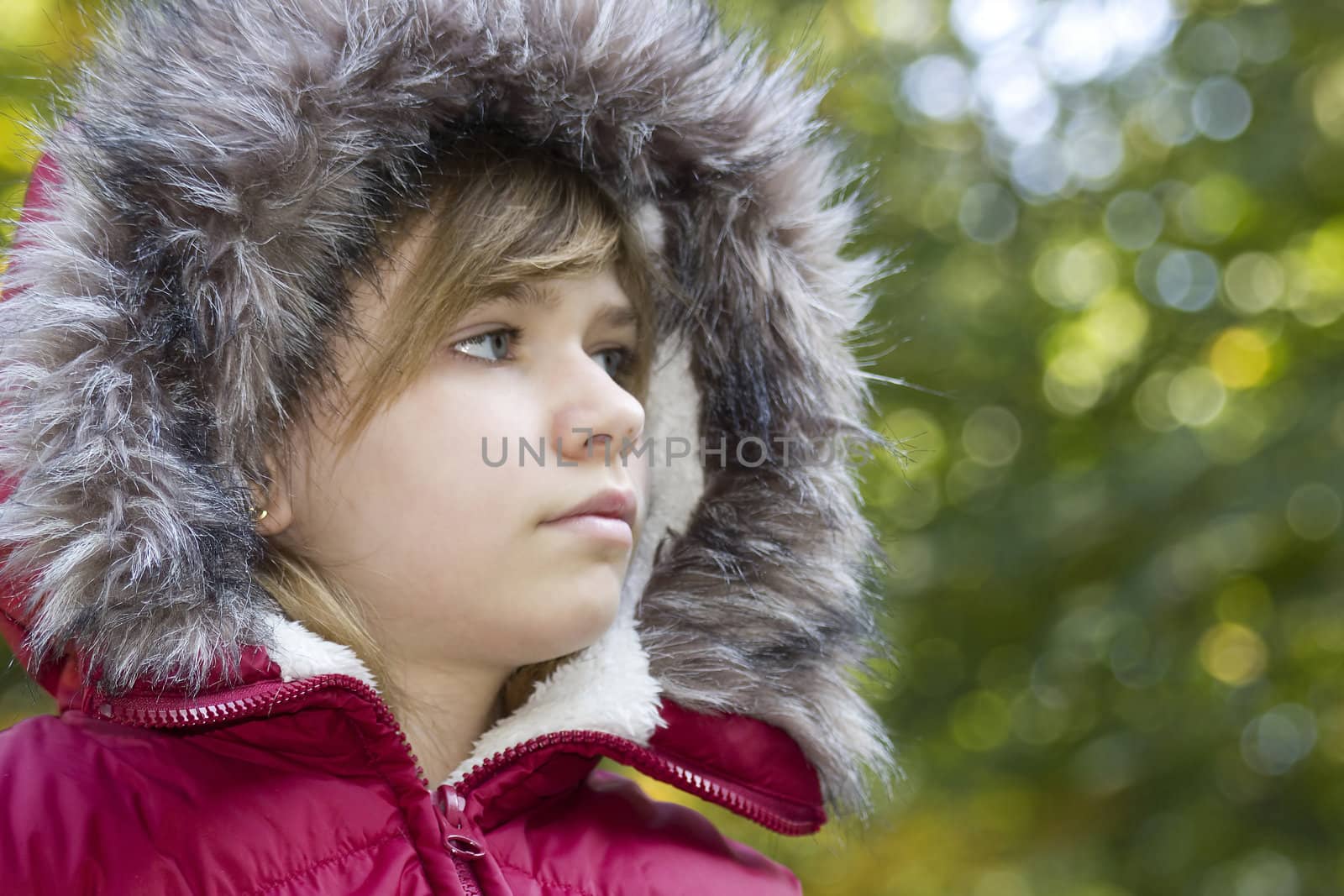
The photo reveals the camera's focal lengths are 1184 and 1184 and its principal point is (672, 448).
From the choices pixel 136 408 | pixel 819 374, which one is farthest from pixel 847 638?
pixel 136 408

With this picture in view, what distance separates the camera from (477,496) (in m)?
1.38

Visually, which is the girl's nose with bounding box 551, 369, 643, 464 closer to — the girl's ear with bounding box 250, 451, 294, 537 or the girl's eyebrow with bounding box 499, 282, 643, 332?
the girl's eyebrow with bounding box 499, 282, 643, 332

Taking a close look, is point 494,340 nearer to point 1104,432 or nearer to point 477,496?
point 477,496

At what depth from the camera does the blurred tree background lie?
2.95 metres

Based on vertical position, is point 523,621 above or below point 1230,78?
below

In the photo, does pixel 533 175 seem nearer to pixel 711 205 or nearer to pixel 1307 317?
pixel 711 205

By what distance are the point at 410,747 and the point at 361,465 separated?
34cm

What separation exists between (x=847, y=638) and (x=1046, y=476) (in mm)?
1859

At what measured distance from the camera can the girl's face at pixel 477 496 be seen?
1.38 meters

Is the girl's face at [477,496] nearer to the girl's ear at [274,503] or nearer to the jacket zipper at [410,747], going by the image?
the girl's ear at [274,503]

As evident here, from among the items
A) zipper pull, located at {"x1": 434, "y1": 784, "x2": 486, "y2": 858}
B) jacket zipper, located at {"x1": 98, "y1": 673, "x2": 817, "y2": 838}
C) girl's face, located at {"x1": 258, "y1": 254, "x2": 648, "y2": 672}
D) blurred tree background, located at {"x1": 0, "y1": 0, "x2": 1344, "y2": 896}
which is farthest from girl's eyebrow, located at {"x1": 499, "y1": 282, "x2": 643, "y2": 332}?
blurred tree background, located at {"x1": 0, "y1": 0, "x2": 1344, "y2": 896}

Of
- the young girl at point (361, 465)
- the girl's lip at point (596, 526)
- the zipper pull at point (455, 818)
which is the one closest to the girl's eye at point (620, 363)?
the young girl at point (361, 465)

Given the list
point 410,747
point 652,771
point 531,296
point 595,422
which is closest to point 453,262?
point 531,296

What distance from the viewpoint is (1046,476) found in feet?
11.3
